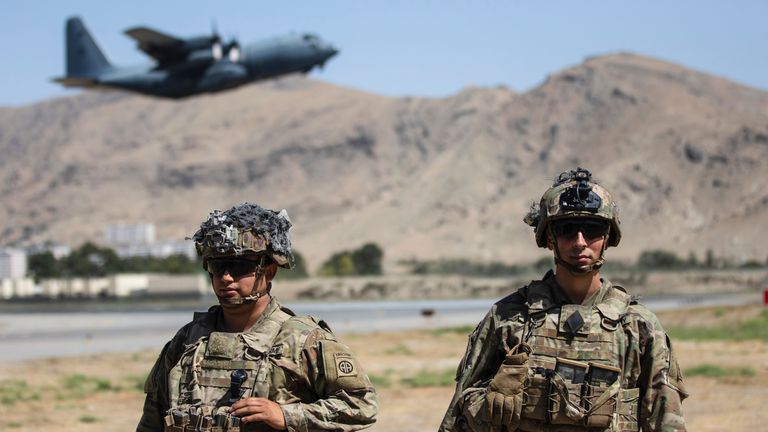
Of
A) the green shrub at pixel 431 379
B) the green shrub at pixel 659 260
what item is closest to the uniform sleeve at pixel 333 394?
the green shrub at pixel 431 379

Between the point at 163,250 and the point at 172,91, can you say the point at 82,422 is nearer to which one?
the point at 172,91

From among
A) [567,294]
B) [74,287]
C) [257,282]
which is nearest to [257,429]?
[257,282]

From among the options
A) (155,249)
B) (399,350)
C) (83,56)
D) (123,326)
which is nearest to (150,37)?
(83,56)

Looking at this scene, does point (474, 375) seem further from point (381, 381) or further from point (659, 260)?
point (659, 260)

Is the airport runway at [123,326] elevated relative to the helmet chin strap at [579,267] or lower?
lower

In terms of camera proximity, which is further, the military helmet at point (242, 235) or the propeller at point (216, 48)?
the propeller at point (216, 48)

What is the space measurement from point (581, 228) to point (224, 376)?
1889 mm

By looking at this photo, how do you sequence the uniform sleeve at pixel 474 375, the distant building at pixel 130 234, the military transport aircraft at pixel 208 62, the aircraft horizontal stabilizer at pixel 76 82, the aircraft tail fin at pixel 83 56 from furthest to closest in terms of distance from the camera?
the distant building at pixel 130 234 < the aircraft tail fin at pixel 83 56 < the aircraft horizontal stabilizer at pixel 76 82 < the military transport aircraft at pixel 208 62 < the uniform sleeve at pixel 474 375

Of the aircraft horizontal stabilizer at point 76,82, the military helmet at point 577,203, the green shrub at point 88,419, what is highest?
the aircraft horizontal stabilizer at point 76,82

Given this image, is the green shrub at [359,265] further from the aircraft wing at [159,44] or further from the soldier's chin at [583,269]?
the soldier's chin at [583,269]

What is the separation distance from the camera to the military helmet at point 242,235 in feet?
19.0

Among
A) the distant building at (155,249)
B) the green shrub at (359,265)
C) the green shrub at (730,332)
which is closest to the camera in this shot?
the green shrub at (730,332)

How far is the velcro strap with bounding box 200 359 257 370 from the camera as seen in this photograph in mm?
5594

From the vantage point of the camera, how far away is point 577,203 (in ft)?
19.3
